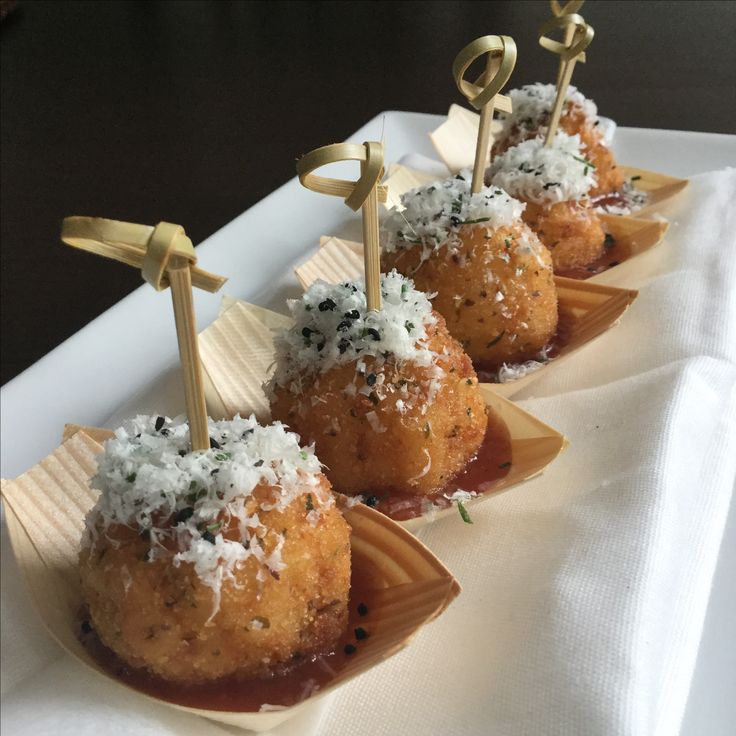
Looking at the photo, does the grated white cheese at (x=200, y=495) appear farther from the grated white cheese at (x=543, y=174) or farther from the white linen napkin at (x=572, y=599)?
the grated white cheese at (x=543, y=174)

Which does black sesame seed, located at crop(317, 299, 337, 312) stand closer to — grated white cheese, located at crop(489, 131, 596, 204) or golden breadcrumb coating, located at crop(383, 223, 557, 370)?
golden breadcrumb coating, located at crop(383, 223, 557, 370)

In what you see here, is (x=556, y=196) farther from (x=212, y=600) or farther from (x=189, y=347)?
(x=212, y=600)

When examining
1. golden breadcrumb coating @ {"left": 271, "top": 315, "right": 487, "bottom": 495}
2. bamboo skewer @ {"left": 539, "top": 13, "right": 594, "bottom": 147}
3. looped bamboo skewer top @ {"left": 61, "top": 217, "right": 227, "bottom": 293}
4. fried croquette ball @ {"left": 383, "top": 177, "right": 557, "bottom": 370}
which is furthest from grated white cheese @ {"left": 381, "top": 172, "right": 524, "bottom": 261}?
looped bamboo skewer top @ {"left": 61, "top": 217, "right": 227, "bottom": 293}

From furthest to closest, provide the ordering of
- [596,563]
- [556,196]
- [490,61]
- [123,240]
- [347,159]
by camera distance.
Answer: [556,196], [490,61], [596,563], [347,159], [123,240]

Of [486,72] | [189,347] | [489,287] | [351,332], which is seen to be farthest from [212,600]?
[486,72]

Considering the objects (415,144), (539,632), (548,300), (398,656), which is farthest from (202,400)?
(415,144)
